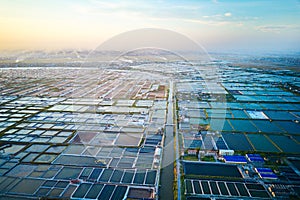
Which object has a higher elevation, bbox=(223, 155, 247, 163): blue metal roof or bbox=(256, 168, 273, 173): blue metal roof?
bbox=(223, 155, 247, 163): blue metal roof

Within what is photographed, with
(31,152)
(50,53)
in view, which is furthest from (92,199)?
(50,53)

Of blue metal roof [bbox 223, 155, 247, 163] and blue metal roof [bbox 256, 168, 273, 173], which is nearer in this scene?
blue metal roof [bbox 256, 168, 273, 173]

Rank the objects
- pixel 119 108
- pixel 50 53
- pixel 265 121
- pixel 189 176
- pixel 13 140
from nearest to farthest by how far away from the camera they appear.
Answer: pixel 189 176, pixel 13 140, pixel 265 121, pixel 119 108, pixel 50 53

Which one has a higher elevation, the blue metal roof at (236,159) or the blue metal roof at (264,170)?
the blue metal roof at (236,159)

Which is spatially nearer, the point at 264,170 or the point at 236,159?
the point at 264,170

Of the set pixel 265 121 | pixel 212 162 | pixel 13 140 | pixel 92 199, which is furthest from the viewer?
pixel 265 121

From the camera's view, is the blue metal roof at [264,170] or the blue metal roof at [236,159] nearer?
the blue metal roof at [264,170]

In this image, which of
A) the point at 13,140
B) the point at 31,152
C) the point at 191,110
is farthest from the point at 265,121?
the point at 13,140

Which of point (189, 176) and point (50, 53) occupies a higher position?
point (50, 53)

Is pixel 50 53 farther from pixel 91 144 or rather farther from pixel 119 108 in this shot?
pixel 91 144

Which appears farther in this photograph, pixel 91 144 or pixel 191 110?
pixel 191 110
